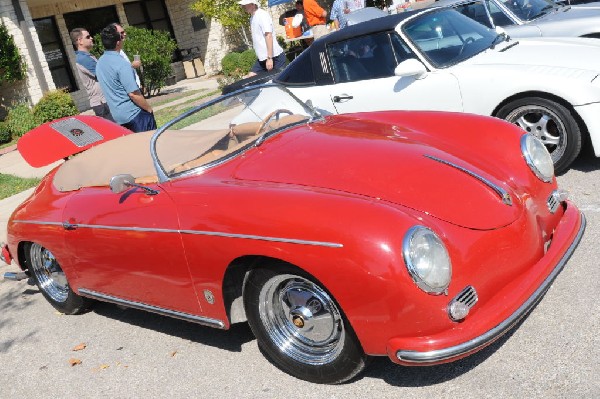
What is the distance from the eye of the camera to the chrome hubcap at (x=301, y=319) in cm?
300

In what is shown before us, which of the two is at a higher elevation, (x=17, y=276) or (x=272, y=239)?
(x=272, y=239)

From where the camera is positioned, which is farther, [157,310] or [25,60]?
[25,60]

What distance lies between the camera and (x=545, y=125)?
16.6ft

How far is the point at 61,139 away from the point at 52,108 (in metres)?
8.65

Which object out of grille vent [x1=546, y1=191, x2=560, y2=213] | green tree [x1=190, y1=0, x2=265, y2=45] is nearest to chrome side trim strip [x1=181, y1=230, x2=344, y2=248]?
grille vent [x1=546, y1=191, x2=560, y2=213]

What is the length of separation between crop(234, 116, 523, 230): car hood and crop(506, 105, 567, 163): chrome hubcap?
1655 mm

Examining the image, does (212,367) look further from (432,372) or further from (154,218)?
(432,372)

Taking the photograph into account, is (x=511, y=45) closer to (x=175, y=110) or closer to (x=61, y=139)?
(x=61, y=139)

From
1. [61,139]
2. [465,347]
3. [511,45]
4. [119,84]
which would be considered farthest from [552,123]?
[119,84]

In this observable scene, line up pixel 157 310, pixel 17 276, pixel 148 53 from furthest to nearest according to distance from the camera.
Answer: pixel 148 53 < pixel 17 276 < pixel 157 310

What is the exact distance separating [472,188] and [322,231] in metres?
0.90

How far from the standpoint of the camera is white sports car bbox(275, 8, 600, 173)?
4914 mm

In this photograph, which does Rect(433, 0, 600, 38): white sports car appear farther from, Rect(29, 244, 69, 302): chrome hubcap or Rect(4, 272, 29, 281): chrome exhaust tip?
Rect(4, 272, 29, 281): chrome exhaust tip

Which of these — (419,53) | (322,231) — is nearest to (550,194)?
(322,231)
